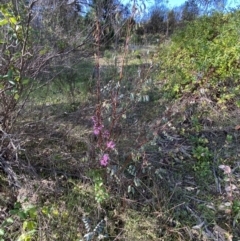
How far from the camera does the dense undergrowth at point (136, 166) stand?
2.13 metres

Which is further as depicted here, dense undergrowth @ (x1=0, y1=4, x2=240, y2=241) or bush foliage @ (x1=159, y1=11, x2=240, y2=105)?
bush foliage @ (x1=159, y1=11, x2=240, y2=105)

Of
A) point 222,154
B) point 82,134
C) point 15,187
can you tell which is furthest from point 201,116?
point 15,187

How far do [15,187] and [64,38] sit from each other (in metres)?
2.29

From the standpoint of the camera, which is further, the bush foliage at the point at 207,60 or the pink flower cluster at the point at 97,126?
the bush foliage at the point at 207,60

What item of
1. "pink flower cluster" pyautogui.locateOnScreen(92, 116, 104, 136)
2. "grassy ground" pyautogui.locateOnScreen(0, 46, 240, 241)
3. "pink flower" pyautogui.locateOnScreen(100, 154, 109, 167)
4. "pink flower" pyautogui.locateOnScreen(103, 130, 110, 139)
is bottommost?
"grassy ground" pyautogui.locateOnScreen(0, 46, 240, 241)

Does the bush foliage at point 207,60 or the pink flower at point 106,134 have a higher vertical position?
the bush foliage at point 207,60

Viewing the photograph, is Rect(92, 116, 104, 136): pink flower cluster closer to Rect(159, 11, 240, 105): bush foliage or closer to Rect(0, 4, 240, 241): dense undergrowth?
Rect(0, 4, 240, 241): dense undergrowth

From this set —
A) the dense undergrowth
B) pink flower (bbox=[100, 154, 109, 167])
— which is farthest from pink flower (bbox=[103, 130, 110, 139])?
pink flower (bbox=[100, 154, 109, 167])

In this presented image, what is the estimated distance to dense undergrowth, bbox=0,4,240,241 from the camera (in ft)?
6.99

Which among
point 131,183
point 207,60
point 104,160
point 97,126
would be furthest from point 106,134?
point 207,60

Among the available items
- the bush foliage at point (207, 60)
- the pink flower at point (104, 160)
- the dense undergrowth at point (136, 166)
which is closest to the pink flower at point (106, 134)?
the dense undergrowth at point (136, 166)

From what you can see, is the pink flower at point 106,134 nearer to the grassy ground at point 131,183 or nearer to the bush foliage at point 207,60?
the grassy ground at point 131,183

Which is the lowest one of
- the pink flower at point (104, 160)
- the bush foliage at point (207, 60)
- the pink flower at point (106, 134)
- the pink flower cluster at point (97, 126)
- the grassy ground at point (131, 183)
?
the grassy ground at point (131, 183)

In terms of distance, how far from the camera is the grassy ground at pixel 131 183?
6.97ft
